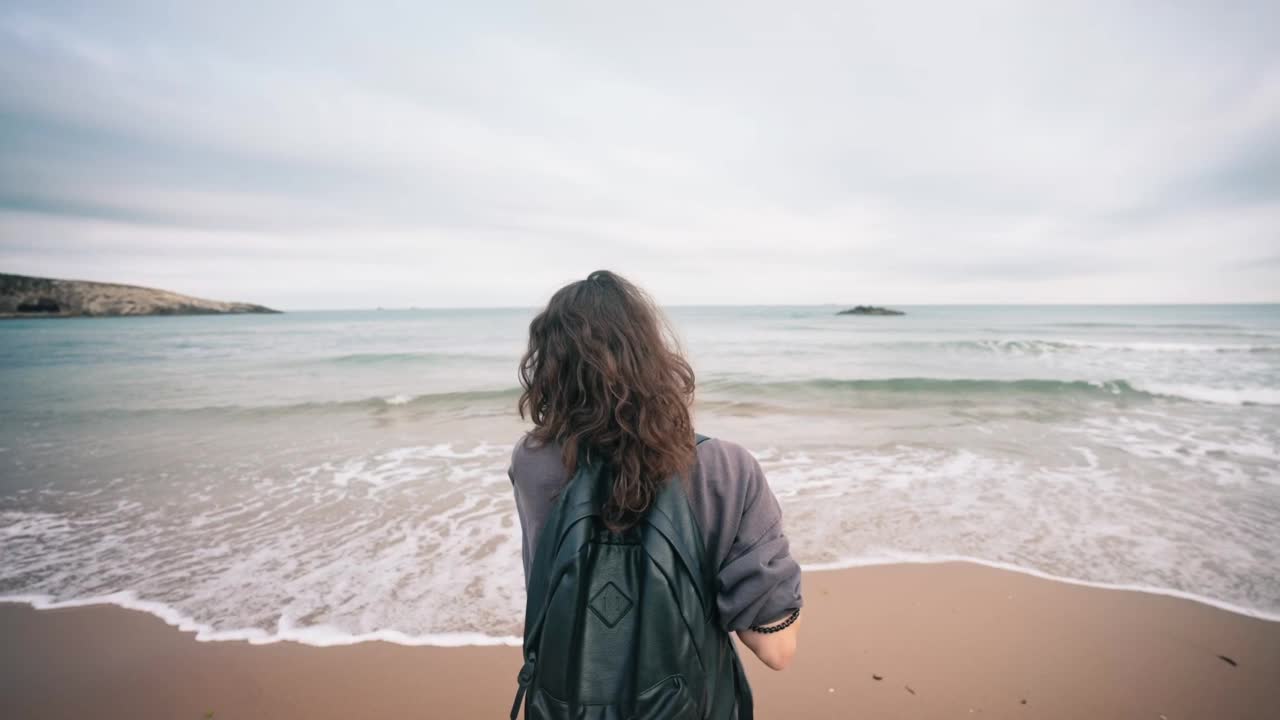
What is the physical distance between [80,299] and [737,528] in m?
90.1

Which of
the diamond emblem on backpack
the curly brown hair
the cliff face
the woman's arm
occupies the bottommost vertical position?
the woman's arm

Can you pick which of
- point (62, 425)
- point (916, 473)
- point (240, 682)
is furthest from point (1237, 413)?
point (62, 425)

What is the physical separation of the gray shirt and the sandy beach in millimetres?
2061

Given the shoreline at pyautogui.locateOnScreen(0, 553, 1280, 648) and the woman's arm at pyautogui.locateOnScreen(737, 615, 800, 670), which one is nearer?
the woman's arm at pyautogui.locateOnScreen(737, 615, 800, 670)

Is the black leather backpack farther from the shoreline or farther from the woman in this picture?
the shoreline

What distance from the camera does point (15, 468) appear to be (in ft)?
24.5

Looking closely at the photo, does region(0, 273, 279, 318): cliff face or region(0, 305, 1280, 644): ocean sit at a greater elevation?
region(0, 273, 279, 318): cliff face

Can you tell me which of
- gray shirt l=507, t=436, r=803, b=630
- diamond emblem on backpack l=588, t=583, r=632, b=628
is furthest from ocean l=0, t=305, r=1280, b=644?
diamond emblem on backpack l=588, t=583, r=632, b=628

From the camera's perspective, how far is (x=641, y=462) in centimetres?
131

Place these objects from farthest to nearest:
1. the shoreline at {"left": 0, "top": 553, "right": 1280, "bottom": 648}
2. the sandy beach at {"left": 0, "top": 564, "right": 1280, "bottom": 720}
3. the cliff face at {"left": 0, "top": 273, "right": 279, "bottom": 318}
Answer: the cliff face at {"left": 0, "top": 273, "right": 279, "bottom": 318}, the shoreline at {"left": 0, "top": 553, "right": 1280, "bottom": 648}, the sandy beach at {"left": 0, "top": 564, "right": 1280, "bottom": 720}

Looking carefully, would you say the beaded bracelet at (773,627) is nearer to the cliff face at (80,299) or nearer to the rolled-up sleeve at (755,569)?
the rolled-up sleeve at (755,569)

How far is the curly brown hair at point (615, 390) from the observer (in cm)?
131

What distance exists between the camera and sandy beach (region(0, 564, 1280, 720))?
2998mm

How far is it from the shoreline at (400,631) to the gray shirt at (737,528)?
8.68 ft
